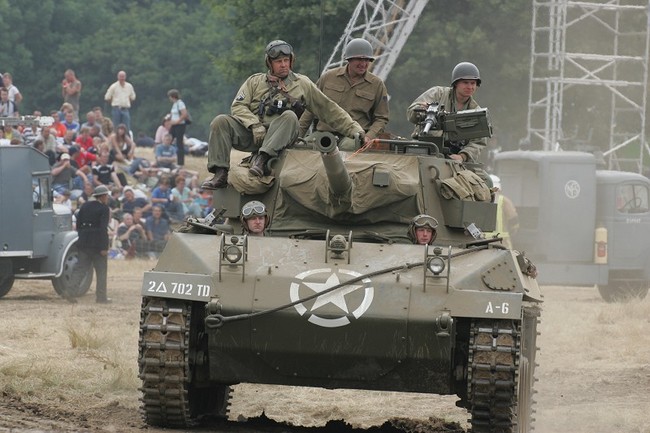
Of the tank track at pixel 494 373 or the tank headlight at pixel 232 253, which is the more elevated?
the tank headlight at pixel 232 253

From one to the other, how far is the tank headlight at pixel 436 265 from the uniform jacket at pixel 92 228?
42.1ft

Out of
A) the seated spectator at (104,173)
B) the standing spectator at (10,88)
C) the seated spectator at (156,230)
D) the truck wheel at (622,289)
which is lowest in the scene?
the truck wheel at (622,289)

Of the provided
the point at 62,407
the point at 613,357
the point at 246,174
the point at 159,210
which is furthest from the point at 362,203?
the point at 159,210

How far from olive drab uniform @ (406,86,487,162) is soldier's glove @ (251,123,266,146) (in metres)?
1.42

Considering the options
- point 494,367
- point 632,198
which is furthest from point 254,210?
point 632,198

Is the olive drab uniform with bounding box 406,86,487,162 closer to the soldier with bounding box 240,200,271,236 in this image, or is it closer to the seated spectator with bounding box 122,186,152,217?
the soldier with bounding box 240,200,271,236

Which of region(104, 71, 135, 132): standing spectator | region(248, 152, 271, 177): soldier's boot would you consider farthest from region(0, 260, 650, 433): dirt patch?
region(104, 71, 135, 132): standing spectator

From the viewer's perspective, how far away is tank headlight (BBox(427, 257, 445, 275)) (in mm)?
11609

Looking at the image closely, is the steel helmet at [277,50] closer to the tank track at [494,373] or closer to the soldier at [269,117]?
the soldier at [269,117]

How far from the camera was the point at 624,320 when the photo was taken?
23.3 metres

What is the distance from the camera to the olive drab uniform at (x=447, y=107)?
46.7 ft

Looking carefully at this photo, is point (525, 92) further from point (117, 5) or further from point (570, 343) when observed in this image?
point (117, 5)

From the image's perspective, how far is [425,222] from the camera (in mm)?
12617

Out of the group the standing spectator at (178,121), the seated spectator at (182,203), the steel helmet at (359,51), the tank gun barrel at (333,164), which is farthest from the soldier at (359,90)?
the standing spectator at (178,121)
